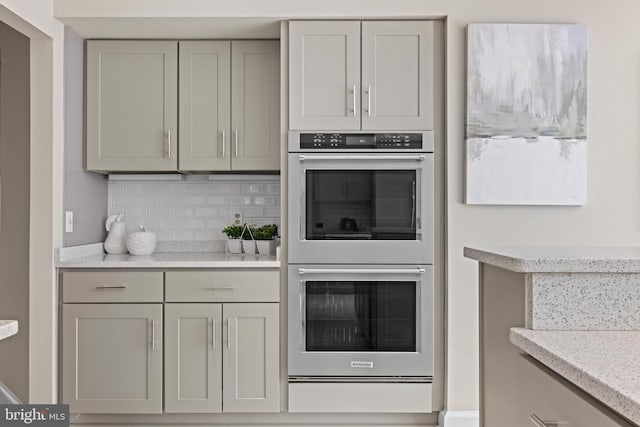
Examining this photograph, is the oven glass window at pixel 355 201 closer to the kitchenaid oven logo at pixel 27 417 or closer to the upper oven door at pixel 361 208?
the upper oven door at pixel 361 208

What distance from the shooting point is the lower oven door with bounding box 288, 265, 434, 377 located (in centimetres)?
306

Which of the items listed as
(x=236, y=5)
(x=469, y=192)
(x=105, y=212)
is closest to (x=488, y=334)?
(x=469, y=192)

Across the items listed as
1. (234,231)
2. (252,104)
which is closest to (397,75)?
(252,104)

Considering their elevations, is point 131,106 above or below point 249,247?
above

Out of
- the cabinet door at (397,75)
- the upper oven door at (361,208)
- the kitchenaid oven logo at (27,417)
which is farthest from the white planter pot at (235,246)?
the kitchenaid oven logo at (27,417)

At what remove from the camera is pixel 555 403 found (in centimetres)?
116

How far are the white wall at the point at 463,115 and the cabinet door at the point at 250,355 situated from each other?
912 millimetres

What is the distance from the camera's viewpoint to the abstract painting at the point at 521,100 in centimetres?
301

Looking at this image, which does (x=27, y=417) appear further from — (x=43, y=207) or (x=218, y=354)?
(x=43, y=207)

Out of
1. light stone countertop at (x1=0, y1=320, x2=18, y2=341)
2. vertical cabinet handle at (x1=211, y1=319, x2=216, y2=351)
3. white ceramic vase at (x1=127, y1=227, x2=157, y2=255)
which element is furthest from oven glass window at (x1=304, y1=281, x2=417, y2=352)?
light stone countertop at (x1=0, y1=320, x2=18, y2=341)

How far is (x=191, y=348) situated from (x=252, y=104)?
1385 millimetres

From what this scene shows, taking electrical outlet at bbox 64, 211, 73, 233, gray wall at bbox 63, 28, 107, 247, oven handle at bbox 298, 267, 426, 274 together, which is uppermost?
gray wall at bbox 63, 28, 107, 247

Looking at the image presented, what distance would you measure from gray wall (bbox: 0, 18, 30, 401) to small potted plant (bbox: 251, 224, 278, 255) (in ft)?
4.01

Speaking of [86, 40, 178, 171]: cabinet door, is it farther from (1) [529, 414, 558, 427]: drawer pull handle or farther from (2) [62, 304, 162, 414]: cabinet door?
(1) [529, 414, 558, 427]: drawer pull handle
